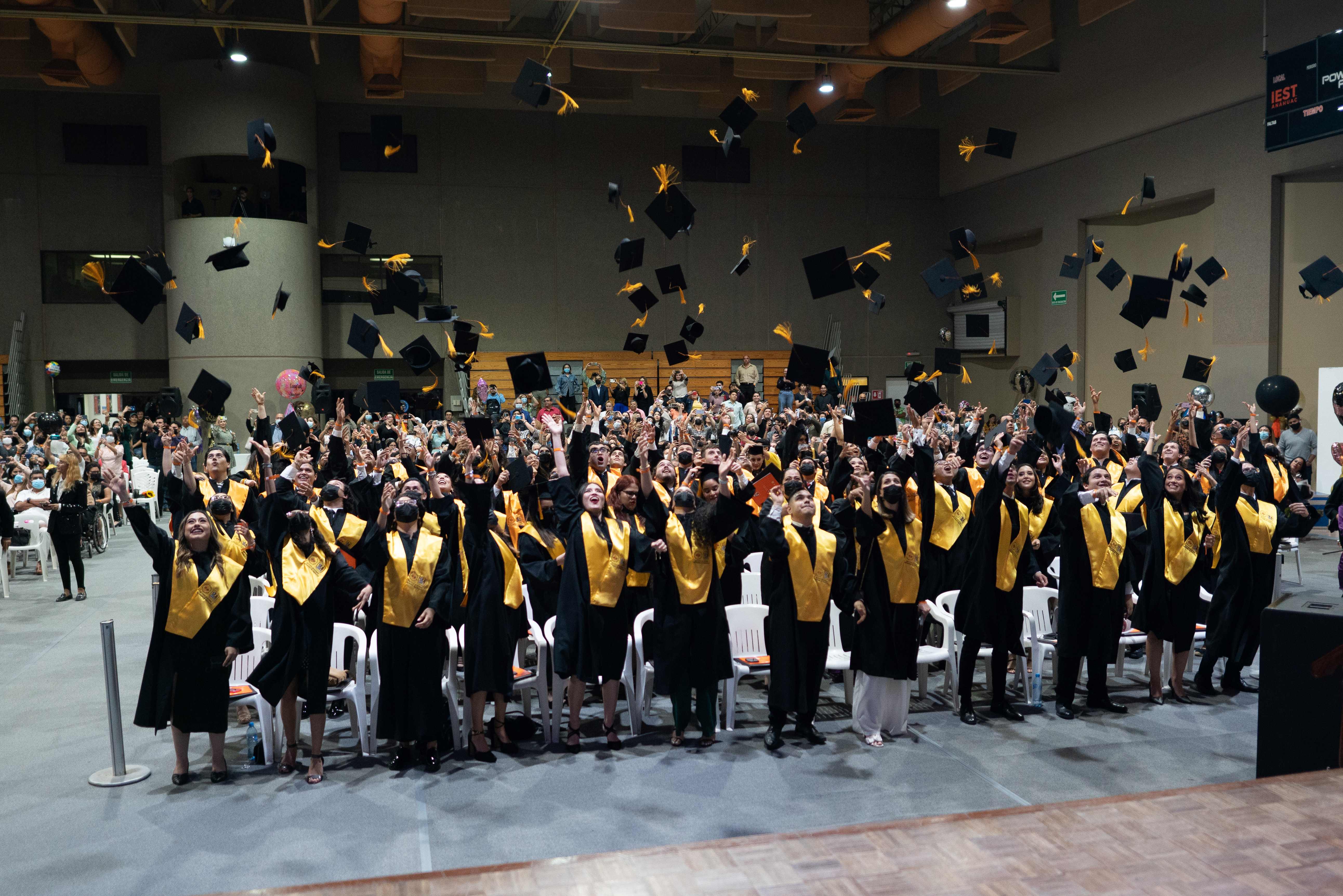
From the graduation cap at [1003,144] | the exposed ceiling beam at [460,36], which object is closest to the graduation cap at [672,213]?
the graduation cap at [1003,144]

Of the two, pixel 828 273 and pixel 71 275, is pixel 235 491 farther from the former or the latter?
pixel 71 275

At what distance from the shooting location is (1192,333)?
Result: 1902 cm

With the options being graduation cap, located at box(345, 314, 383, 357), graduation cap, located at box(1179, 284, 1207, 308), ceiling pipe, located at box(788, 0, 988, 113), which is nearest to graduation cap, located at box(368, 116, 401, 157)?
graduation cap, located at box(345, 314, 383, 357)

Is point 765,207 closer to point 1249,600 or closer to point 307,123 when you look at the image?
point 307,123

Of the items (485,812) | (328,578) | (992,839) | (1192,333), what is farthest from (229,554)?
(1192,333)

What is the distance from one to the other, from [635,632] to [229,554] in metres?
2.44

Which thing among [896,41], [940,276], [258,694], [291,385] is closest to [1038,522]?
[940,276]

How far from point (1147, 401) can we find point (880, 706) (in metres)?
12.7

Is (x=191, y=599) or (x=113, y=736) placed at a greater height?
(x=191, y=599)

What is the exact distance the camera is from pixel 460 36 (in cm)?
1727

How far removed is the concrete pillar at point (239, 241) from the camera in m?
20.8

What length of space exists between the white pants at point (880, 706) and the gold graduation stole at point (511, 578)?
86.3 inches

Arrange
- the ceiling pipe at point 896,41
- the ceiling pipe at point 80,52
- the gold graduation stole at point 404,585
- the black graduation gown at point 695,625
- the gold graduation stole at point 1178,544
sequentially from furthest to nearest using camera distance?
the ceiling pipe at point 80,52 → the ceiling pipe at point 896,41 → the gold graduation stole at point 1178,544 → the black graduation gown at point 695,625 → the gold graduation stole at point 404,585

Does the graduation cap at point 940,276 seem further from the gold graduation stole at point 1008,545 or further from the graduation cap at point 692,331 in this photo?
the gold graduation stole at point 1008,545
